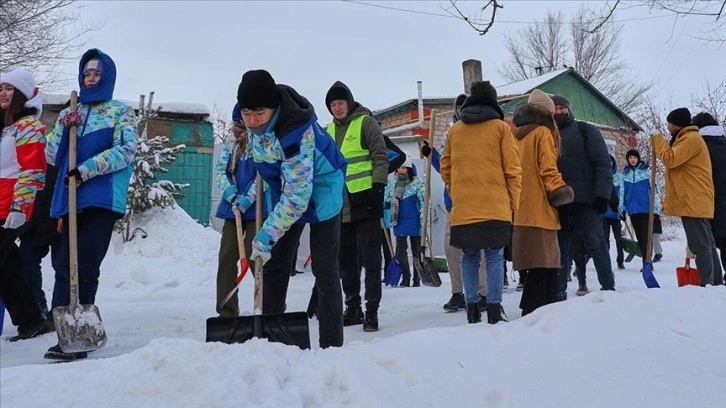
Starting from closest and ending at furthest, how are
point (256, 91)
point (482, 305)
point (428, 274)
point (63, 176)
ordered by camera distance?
1. point (256, 91)
2. point (63, 176)
3. point (482, 305)
4. point (428, 274)

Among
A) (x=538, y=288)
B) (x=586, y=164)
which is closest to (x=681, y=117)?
(x=586, y=164)

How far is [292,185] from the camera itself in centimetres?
318

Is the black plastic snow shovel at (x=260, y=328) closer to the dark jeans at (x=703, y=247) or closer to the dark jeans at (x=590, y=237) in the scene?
the dark jeans at (x=590, y=237)

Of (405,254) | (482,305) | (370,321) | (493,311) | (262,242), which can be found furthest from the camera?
(405,254)

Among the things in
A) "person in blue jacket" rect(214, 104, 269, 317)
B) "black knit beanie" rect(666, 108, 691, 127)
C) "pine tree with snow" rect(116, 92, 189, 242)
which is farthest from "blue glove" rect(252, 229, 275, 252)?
"pine tree with snow" rect(116, 92, 189, 242)

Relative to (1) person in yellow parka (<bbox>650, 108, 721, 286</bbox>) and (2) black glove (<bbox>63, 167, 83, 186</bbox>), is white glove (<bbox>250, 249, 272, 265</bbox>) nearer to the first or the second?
(2) black glove (<bbox>63, 167, 83, 186</bbox>)

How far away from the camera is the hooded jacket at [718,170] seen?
6.04 metres

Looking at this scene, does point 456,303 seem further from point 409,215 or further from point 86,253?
point 409,215

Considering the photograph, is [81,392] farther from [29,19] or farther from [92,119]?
[29,19]

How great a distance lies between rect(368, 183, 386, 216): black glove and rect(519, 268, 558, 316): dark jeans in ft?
4.13

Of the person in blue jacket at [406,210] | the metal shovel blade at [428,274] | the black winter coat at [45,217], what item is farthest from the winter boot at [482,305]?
the person in blue jacket at [406,210]

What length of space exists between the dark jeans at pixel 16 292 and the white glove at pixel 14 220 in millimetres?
294

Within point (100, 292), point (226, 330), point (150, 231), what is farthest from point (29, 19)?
point (226, 330)

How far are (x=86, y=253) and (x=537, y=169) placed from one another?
3172 mm
